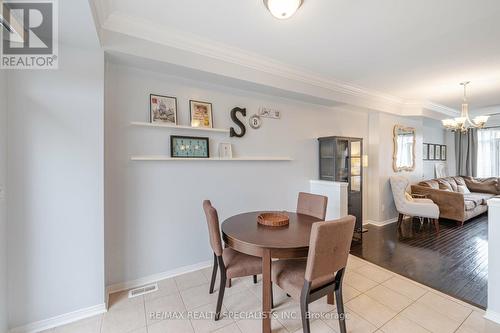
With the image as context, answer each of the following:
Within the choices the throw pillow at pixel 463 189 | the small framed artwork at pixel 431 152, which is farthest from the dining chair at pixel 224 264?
the small framed artwork at pixel 431 152

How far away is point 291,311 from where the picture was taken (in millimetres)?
1954

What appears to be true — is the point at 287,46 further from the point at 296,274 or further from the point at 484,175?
the point at 484,175

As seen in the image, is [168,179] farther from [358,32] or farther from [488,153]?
[488,153]

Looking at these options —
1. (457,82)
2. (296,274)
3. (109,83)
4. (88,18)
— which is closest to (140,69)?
(109,83)

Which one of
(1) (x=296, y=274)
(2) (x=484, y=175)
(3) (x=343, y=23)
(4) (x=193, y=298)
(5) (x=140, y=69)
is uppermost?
(3) (x=343, y=23)

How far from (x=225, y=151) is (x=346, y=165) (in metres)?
2.16

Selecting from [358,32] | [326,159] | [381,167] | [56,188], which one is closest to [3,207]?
[56,188]

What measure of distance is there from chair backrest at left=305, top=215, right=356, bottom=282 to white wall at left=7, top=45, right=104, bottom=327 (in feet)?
5.88

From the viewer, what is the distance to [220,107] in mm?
2822

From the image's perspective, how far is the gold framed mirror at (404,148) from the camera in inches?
183

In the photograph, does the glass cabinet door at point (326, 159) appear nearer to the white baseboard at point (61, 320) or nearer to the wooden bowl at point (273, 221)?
the wooden bowl at point (273, 221)

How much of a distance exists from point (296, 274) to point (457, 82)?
13.0ft

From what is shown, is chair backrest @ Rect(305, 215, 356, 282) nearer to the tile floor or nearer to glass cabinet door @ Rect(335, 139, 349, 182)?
the tile floor

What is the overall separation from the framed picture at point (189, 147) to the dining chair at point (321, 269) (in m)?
1.56
